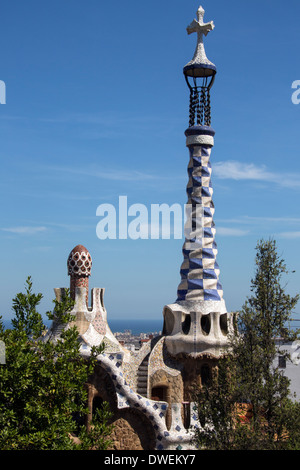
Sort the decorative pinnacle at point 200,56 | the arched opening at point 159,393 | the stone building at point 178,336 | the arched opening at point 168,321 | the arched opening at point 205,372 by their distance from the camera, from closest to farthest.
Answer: the stone building at point 178,336 < the arched opening at point 159,393 < the arched opening at point 205,372 < the arched opening at point 168,321 < the decorative pinnacle at point 200,56

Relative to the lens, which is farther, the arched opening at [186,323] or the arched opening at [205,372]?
the arched opening at [186,323]

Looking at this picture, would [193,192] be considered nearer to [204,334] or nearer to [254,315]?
[204,334]

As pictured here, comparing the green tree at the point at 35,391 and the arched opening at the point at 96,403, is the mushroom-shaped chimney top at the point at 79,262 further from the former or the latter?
the green tree at the point at 35,391

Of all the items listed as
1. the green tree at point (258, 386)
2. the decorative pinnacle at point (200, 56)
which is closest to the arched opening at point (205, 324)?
the green tree at point (258, 386)

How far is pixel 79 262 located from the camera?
824 inches

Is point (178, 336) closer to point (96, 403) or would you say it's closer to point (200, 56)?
point (96, 403)

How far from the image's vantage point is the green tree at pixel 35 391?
13727mm

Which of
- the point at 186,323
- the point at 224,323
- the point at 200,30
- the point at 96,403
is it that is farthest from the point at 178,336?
the point at 200,30

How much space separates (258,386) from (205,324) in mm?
5155

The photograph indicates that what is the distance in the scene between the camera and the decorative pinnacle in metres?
22.2

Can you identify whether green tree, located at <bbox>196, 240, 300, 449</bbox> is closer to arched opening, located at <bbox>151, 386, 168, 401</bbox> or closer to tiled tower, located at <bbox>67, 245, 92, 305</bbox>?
arched opening, located at <bbox>151, 386, 168, 401</bbox>

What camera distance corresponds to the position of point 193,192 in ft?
72.0

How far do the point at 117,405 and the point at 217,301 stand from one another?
16.2 feet

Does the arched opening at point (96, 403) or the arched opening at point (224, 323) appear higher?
the arched opening at point (224, 323)
